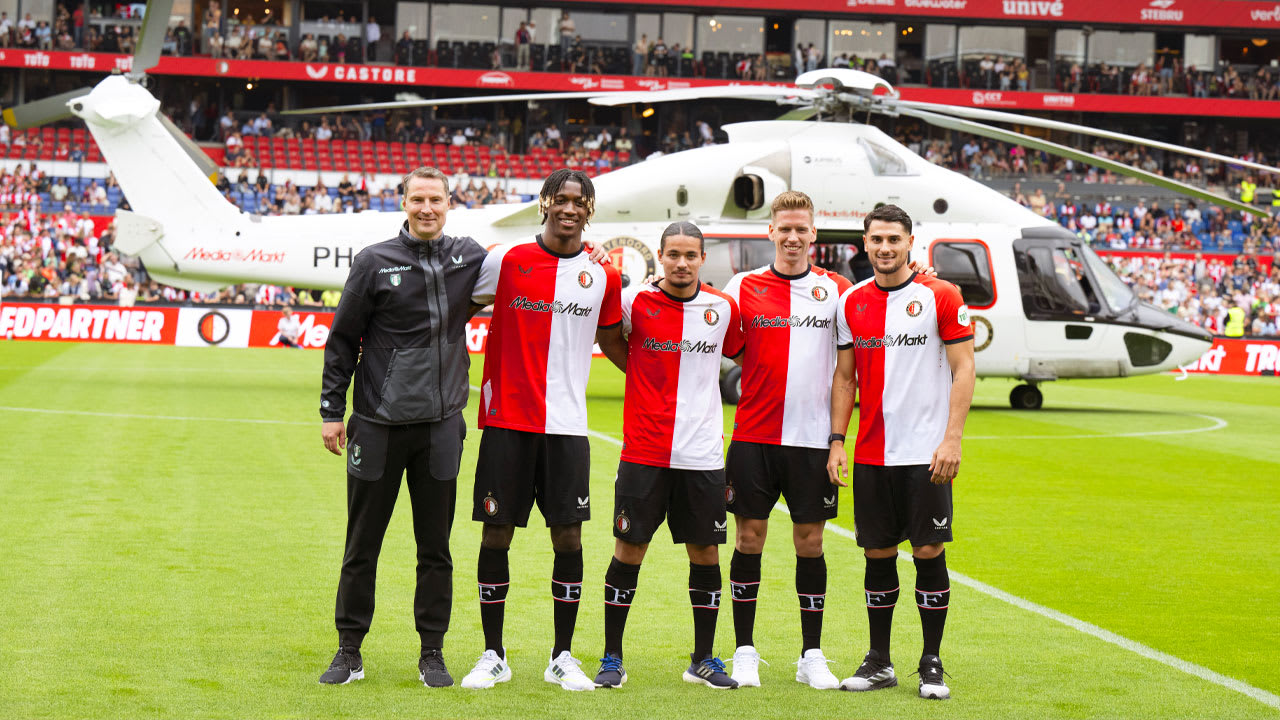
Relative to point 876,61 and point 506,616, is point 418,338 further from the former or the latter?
point 876,61

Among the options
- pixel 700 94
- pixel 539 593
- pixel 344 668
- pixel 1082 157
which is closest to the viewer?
pixel 344 668

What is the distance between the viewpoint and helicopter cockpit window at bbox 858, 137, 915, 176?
1897cm

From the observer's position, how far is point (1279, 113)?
51.8 meters

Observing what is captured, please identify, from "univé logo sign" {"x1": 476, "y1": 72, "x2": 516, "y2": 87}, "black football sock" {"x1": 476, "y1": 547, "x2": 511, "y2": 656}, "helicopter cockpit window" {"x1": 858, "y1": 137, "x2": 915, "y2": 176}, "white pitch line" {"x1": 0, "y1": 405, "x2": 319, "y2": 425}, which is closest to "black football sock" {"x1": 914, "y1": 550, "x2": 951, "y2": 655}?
"black football sock" {"x1": 476, "y1": 547, "x2": 511, "y2": 656}

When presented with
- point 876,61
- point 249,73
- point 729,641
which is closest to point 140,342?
point 249,73

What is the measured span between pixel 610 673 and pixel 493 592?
0.61 meters

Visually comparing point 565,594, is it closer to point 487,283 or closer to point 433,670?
point 433,670

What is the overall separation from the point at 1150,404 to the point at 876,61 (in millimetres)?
32682

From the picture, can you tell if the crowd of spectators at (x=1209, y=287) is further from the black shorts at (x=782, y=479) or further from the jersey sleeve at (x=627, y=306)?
the jersey sleeve at (x=627, y=306)

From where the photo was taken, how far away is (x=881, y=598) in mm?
5926

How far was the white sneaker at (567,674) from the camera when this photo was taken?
5.59m

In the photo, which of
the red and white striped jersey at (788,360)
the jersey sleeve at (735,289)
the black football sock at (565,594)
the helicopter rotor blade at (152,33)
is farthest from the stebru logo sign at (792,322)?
the helicopter rotor blade at (152,33)

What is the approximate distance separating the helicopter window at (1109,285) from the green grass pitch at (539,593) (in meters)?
4.68

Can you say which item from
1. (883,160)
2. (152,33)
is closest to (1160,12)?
(883,160)
